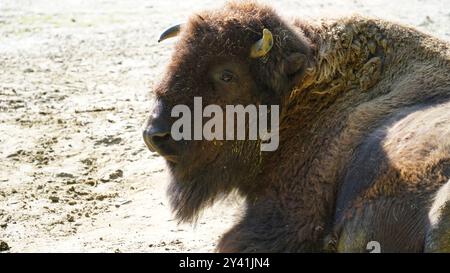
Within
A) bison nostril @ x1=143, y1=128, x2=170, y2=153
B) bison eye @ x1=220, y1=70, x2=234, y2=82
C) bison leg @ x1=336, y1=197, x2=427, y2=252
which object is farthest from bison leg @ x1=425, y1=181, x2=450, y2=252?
bison nostril @ x1=143, y1=128, x2=170, y2=153

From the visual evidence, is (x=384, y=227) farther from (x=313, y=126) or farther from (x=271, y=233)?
(x=313, y=126)

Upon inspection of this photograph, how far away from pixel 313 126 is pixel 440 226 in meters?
1.26

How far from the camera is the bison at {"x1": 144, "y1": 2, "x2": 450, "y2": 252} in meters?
4.96

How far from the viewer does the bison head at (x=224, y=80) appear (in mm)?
5352

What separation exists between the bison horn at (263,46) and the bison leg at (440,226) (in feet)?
4.79

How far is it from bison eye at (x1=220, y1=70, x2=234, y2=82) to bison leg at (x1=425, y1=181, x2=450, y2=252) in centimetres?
157

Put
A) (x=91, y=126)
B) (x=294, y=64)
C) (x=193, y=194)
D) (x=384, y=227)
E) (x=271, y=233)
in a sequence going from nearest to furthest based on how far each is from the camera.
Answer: (x=384, y=227) → (x=271, y=233) → (x=294, y=64) → (x=193, y=194) → (x=91, y=126)

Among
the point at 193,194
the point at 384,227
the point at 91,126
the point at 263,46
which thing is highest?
the point at 263,46

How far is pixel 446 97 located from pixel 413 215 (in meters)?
0.98

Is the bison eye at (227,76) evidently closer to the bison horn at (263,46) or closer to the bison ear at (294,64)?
the bison horn at (263,46)

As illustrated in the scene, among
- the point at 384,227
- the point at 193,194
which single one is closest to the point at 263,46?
the point at 193,194

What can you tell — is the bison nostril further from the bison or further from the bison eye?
the bison eye

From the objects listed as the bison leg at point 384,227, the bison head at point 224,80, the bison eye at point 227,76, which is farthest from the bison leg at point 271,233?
the bison eye at point 227,76

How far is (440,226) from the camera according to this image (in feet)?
14.7
